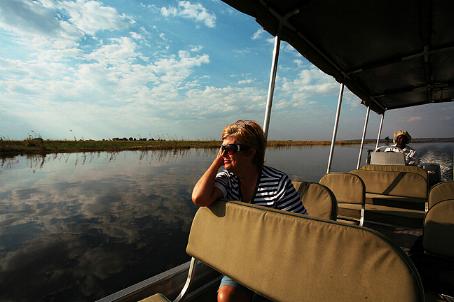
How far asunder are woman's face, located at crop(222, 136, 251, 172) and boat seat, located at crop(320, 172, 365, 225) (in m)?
2.88

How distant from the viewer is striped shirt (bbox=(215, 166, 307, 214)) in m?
1.99

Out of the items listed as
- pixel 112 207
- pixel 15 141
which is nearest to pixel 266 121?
pixel 112 207

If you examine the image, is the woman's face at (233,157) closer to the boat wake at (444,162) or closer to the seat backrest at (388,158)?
the seat backrest at (388,158)

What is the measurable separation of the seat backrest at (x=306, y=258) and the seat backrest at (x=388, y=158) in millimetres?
6638

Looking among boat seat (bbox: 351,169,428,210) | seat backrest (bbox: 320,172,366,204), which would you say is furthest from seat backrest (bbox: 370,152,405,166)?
seat backrest (bbox: 320,172,366,204)

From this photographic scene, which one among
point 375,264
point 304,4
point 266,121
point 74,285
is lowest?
point 74,285

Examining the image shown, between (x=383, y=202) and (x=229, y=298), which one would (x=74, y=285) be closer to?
(x=229, y=298)

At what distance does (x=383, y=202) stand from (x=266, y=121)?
10.2 ft

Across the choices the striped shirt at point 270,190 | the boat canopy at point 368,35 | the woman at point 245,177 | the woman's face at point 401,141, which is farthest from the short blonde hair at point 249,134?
the woman's face at point 401,141

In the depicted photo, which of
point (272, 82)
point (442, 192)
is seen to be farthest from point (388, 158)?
point (272, 82)

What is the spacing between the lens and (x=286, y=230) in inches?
52.8

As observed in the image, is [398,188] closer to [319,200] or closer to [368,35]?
[368,35]

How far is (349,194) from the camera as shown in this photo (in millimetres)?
4277

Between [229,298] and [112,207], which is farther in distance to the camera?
[112,207]
